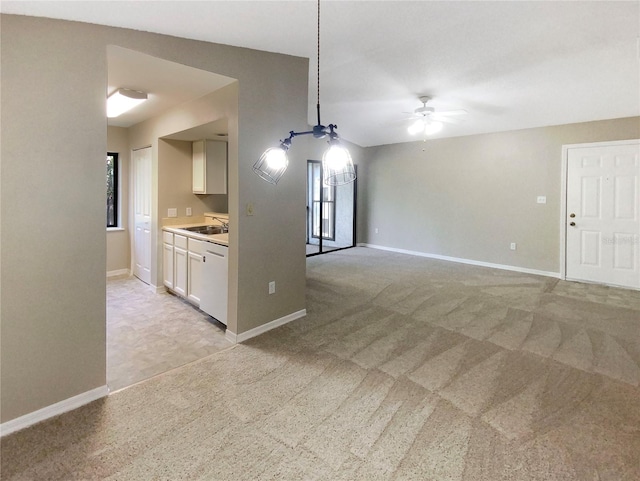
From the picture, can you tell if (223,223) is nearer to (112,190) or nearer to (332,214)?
(112,190)

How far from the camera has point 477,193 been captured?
646cm

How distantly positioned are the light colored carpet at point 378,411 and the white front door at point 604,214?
1684 mm

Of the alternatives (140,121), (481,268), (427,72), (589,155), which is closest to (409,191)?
(481,268)

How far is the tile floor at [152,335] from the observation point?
8.89 ft

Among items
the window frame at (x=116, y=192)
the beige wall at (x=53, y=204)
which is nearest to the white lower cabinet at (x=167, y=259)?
the window frame at (x=116, y=192)

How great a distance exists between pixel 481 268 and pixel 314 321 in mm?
3967

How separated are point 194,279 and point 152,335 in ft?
2.59

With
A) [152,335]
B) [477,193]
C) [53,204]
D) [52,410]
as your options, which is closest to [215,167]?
[152,335]

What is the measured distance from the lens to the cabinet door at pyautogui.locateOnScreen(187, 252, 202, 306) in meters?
3.82

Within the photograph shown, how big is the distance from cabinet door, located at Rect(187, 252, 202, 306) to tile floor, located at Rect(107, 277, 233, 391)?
6.9 inches

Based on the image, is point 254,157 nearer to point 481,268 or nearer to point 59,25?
point 59,25

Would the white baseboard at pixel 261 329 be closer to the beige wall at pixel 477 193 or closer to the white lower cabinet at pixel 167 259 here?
the white lower cabinet at pixel 167 259

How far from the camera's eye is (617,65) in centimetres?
352

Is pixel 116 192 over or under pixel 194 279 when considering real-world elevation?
over
